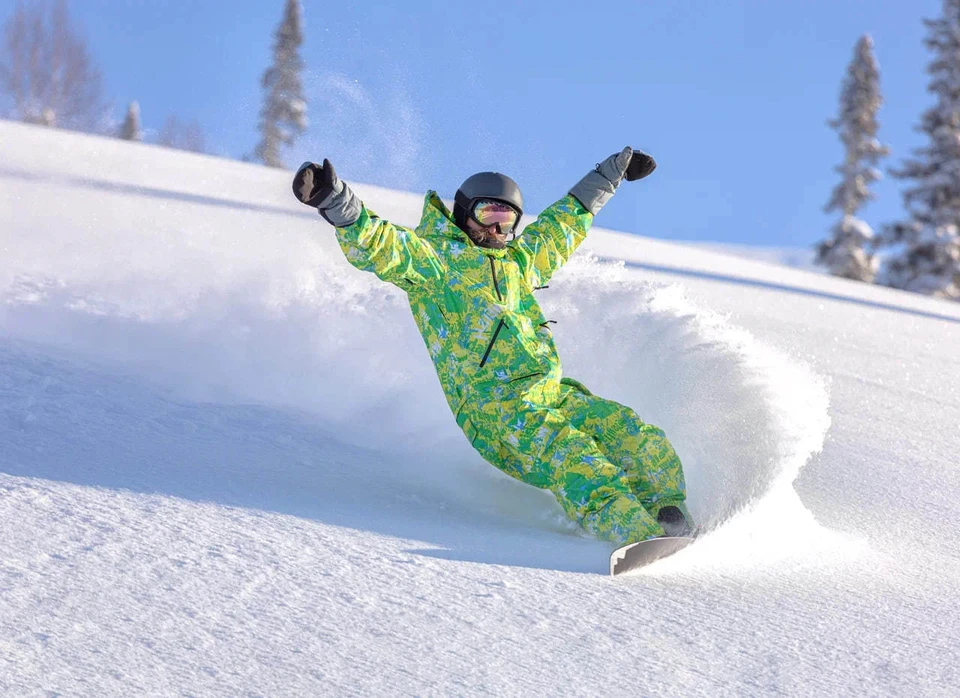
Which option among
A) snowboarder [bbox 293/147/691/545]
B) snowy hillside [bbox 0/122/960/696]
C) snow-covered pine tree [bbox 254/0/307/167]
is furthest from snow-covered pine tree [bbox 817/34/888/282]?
snowboarder [bbox 293/147/691/545]

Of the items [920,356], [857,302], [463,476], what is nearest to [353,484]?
[463,476]

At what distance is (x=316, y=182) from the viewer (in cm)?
293

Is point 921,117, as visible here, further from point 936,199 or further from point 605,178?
point 605,178

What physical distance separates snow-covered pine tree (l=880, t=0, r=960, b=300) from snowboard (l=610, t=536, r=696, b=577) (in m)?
23.8

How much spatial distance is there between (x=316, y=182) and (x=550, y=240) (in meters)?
1.18

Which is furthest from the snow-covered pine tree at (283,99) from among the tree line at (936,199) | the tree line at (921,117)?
the tree line at (936,199)

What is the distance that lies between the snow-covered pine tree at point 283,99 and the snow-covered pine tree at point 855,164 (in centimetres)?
1458

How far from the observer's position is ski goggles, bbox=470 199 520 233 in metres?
3.55

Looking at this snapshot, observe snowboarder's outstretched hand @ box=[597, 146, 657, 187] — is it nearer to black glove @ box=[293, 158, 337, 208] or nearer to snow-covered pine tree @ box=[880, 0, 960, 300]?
black glove @ box=[293, 158, 337, 208]

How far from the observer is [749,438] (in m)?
3.39

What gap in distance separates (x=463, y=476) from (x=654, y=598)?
3.81ft

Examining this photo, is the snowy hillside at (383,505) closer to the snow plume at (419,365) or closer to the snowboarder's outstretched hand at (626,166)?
the snow plume at (419,365)

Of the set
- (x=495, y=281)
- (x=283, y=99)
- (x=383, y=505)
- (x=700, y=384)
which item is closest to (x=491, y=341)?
(x=495, y=281)

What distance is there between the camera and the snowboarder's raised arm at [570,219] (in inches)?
149
